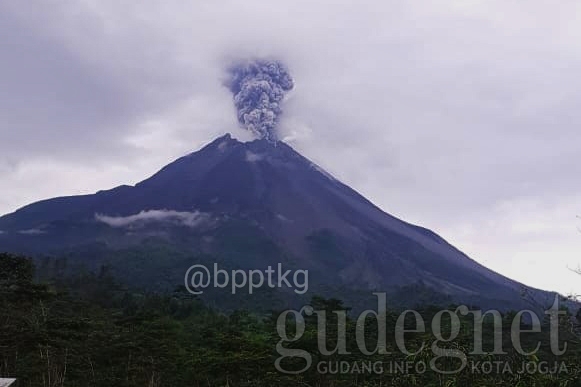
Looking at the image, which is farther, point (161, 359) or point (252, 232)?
point (252, 232)

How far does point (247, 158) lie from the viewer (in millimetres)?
154875

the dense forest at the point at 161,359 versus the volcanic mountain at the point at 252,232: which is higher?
the volcanic mountain at the point at 252,232

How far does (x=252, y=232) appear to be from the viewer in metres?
110

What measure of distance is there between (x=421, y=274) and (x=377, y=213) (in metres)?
41.1

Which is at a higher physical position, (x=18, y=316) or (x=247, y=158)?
(x=247, y=158)

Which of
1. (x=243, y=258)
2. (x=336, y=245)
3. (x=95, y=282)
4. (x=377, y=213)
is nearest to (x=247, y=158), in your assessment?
(x=377, y=213)

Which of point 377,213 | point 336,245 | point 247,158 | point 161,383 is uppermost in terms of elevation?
point 247,158

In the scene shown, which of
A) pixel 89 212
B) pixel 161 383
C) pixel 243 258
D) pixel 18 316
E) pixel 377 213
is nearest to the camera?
pixel 161 383

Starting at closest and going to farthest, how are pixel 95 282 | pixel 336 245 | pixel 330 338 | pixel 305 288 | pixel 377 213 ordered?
pixel 330 338 < pixel 95 282 < pixel 305 288 < pixel 336 245 < pixel 377 213

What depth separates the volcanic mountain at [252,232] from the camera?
285ft

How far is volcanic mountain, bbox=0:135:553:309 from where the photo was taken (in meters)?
86.8

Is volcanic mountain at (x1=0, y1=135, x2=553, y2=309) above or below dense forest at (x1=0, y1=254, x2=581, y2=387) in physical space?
above

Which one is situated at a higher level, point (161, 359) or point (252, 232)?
point (252, 232)

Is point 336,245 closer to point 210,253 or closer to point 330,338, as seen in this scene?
point 210,253
